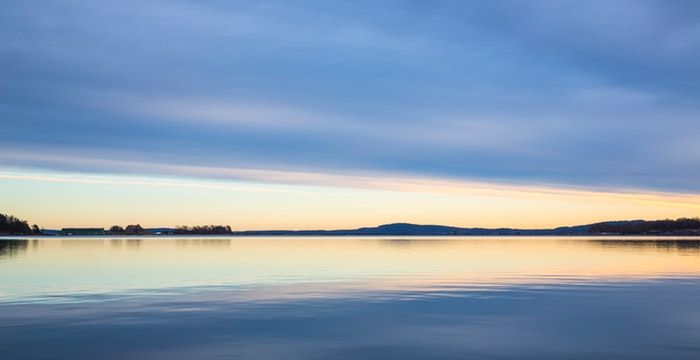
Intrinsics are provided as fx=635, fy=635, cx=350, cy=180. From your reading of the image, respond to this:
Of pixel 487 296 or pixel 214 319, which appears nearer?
pixel 214 319

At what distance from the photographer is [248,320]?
29.0m

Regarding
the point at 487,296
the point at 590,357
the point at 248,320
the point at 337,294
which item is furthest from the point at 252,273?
the point at 590,357

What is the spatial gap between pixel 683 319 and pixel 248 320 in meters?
20.1

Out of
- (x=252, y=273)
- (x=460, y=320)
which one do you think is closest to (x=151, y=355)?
(x=460, y=320)

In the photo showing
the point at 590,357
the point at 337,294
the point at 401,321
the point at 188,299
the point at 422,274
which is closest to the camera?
the point at 590,357

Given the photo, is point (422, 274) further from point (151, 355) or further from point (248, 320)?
point (151, 355)

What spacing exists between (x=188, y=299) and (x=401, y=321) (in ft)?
48.0

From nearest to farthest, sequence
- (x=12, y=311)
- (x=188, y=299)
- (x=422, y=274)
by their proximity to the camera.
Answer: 1. (x=12, y=311)
2. (x=188, y=299)
3. (x=422, y=274)

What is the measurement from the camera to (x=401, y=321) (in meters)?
28.9

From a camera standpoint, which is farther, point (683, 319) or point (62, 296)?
point (62, 296)

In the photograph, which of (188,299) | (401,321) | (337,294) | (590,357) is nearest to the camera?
(590,357)

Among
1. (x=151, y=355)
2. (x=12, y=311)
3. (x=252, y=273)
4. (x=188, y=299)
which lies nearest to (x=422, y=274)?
(x=252, y=273)

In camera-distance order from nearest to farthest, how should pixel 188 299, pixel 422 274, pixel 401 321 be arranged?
pixel 401 321, pixel 188 299, pixel 422 274

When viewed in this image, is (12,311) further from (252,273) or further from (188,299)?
(252,273)
